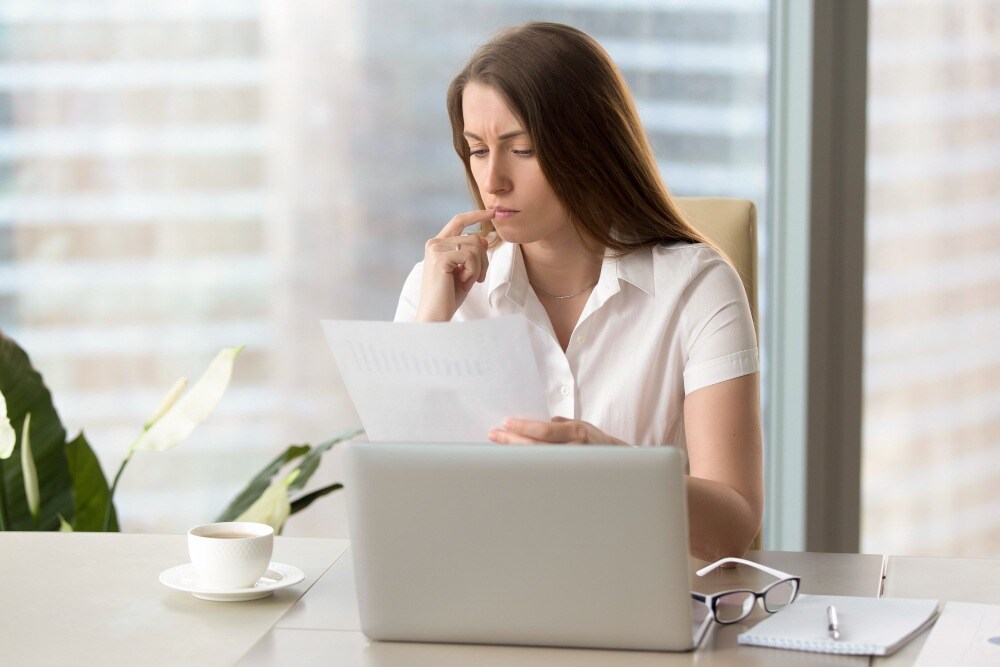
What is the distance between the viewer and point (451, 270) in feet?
5.16

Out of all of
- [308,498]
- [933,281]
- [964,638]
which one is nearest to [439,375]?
[964,638]

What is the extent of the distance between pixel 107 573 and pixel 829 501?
5.76 feet

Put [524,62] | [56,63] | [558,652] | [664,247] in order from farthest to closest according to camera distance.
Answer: [56,63] < [664,247] < [524,62] < [558,652]

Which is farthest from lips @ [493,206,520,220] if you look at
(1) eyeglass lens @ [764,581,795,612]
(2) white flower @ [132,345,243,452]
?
(1) eyeglass lens @ [764,581,795,612]

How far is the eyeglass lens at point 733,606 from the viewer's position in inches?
38.8

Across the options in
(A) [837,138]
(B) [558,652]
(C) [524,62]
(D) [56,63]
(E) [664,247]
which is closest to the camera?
(B) [558,652]

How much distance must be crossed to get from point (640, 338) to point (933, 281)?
1327 mm

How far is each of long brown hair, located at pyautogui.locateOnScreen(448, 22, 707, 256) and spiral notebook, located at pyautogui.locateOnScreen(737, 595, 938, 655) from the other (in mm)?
681

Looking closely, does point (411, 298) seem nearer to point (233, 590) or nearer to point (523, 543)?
point (233, 590)

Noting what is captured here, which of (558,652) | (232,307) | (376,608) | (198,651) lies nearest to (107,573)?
(198,651)

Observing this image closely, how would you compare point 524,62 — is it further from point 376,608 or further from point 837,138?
point 837,138

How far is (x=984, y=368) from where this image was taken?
8.65ft

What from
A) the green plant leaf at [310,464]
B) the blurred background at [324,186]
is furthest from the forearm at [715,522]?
the blurred background at [324,186]

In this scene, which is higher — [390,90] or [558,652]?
[390,90]
